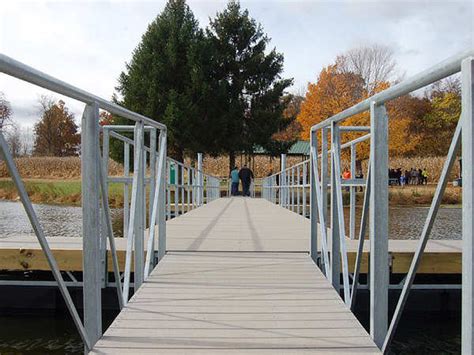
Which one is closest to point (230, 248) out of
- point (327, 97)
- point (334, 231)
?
point (334, 231)

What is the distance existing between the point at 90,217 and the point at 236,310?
1031mm

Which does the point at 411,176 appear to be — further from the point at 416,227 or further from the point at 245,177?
the point at 416,227

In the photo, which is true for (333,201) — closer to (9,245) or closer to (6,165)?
(6,165)

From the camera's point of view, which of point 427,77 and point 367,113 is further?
point 367,113

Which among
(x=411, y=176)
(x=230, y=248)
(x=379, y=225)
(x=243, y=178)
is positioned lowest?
(x=230, y=248)

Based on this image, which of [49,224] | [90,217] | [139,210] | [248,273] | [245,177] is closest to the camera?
[90,217]

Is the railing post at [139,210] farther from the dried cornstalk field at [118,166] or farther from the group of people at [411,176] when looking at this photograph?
the group of people at [411,176]

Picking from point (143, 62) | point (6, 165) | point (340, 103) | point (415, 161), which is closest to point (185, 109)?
point (143, 62)

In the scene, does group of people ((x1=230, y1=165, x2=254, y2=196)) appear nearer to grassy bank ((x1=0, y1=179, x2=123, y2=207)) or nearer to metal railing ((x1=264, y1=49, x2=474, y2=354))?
grassy bank ((x1=0, y1=179, x2=123, y2=207))

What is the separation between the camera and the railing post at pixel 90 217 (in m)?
2.43

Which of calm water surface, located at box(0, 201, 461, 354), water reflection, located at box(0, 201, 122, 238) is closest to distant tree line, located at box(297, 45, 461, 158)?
water reflection, located at box(0, 201, 122, 238)

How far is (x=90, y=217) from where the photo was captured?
245 centimetres

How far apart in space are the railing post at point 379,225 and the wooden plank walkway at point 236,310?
0.12 metres

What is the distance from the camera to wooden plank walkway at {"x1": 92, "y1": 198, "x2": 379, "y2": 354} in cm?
247
